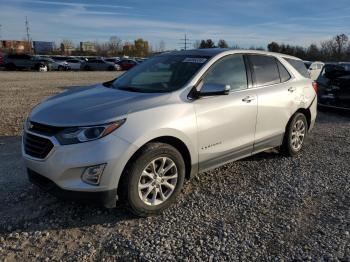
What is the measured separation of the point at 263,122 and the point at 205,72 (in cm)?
126

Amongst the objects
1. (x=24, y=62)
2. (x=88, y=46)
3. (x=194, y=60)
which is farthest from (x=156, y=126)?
(x=88, y=46)

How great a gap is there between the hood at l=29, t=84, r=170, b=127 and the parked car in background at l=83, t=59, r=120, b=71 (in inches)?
1441

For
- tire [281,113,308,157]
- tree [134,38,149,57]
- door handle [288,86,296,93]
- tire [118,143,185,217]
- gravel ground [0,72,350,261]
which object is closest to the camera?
gravel ground [0,72,350,261]

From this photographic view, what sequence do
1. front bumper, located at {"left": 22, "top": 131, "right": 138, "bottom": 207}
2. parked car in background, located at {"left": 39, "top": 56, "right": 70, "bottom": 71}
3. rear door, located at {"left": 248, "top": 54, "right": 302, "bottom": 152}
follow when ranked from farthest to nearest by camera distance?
parked car in background, located at {"left": 39, "top": 56, "right": 70, "bottom": 71} → rear door, located at {"left": 248, "top": 54, "right": 302, "bottom": 152} → front bumper, located at {"left": 22, "top": 131, "right": 138, "bottom": 207}

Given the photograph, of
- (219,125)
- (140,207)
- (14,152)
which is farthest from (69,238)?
(14,152)

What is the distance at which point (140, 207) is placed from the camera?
13.0ft

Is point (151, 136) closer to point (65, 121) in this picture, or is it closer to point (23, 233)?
point (65, 121)

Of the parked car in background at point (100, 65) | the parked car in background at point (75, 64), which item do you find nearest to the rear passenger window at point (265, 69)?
the parked car in background at point (100, 65)

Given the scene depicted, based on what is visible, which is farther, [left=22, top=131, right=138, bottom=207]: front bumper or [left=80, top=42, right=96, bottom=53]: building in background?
[left=80, top=42, right=96, bottom=53]: building in background

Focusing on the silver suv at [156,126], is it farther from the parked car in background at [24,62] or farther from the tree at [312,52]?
the tree at [312,52]

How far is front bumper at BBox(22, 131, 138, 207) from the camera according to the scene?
3.55 meters

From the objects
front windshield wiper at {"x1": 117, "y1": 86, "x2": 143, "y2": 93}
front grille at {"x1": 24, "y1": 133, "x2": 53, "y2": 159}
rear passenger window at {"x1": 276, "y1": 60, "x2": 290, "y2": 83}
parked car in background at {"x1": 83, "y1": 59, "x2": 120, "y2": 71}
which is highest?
→ rear passenger window at {"x1": 276, "y1": 60, "x2": 290, "y2": 83}

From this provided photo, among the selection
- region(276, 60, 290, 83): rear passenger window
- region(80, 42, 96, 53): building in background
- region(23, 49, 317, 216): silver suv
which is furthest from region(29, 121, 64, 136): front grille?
region(80, 42, 96, 53): building in background

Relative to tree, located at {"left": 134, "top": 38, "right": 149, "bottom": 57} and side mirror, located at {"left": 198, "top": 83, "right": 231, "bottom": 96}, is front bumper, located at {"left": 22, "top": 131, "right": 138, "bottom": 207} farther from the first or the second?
tree, located at {"left": 134, "top": 38, "right": 149, "bottom": 57}
